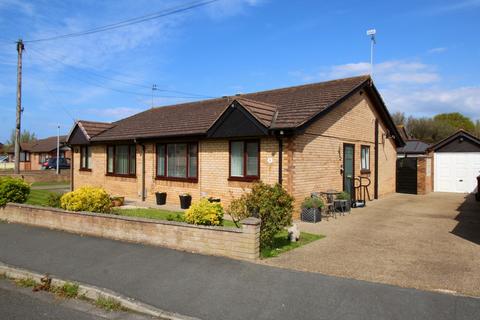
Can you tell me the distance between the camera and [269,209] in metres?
7.71

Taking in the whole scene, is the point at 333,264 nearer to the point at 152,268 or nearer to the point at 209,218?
the point at 209,218

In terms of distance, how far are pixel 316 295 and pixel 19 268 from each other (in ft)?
17.8

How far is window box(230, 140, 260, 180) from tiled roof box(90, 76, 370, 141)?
1170 mm

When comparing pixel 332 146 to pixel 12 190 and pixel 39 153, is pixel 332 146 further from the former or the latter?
pixel 39 153

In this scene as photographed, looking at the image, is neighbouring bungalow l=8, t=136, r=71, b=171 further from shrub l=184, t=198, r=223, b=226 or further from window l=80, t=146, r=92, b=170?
shrub l=184, t=198, r=223, b=226

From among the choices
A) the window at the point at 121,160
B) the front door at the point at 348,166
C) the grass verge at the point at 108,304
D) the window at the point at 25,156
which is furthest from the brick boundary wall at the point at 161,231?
the window at the point at 25,156

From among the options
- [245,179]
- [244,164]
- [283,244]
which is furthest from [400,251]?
[244,164]

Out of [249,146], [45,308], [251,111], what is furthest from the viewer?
[249,146]

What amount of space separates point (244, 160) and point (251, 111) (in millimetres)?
1771

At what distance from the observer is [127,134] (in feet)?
59.8

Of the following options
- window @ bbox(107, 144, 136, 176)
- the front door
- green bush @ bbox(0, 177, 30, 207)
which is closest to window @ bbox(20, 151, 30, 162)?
window @ bbox(107, 144, 136, 176)

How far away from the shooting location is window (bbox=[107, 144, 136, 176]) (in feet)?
58.7

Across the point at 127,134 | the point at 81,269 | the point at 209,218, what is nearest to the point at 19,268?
the point at 81,269

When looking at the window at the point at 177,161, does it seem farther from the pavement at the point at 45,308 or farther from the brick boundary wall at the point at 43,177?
the brick boundary wall at the point at 43,177
